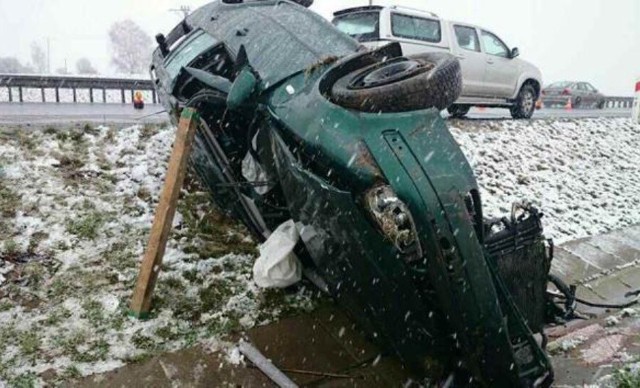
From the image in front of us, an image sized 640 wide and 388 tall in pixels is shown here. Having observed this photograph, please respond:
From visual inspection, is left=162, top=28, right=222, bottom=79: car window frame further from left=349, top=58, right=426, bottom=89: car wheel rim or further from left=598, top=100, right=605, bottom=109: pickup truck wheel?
left=598, top=100, right=605, bottom=109: pickup truck wheel

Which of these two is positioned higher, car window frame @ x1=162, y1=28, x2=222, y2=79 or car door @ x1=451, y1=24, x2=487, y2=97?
car window frame @ x1=162, y1=28, x2=222, y2=79

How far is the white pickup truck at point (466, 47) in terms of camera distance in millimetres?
8648

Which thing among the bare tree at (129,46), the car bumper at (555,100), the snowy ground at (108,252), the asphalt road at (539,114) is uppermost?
the snowy ground at (108,252)

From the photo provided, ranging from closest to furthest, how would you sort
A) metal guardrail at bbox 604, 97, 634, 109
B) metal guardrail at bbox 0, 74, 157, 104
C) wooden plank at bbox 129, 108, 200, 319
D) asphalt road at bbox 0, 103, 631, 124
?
wooden plank at bbox 129, 108, 200, 319
asphalt road at bbox 0, 103, 631, 124
metal guardrail at bbox 0, 74, 157, 104
metal guardrail at bbox 604, 97, 634, 109

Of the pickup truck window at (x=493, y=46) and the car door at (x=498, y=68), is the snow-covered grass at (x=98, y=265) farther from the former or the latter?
the pickup truck window at (x=493, y=46)

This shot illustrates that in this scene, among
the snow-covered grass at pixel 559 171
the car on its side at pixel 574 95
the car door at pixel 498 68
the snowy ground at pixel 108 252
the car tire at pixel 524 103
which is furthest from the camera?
the car on its side at pixel 574 95

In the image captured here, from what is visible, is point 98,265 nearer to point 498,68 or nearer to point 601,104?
point 498,68

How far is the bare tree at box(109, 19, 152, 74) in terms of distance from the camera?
2847 inches

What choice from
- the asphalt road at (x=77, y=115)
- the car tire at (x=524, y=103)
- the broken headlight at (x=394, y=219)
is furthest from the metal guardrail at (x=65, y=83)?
the broken headlight at (x=394, y=219)

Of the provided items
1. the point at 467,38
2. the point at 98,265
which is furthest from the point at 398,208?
the point at 467,38

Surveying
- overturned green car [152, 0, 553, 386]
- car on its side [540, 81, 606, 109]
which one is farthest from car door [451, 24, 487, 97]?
car on its side [540, 81, 606, 109]

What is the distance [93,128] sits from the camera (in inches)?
252

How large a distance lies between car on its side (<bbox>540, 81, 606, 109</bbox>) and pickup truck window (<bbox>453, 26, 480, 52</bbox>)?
50.6ft

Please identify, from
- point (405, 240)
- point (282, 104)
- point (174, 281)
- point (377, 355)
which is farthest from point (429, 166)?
point (174, 281)
